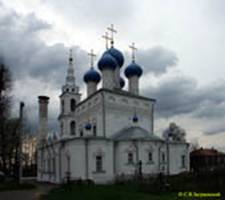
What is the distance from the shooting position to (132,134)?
108 ft

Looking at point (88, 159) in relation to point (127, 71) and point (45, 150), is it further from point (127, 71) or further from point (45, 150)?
point (127, 71)

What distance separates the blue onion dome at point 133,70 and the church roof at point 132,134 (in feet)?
24.9

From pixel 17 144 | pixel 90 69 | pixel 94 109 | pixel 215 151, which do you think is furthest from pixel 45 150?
pixel 215 151

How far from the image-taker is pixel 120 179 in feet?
99.8

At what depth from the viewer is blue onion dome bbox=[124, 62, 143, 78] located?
3972 centimetres

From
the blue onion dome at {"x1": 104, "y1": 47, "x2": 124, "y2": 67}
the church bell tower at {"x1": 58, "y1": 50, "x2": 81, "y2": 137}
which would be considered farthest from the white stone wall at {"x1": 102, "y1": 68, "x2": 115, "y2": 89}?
the church bell tower at {"x1": 58, "y1": 50, "x2": 81, "y2": 137}

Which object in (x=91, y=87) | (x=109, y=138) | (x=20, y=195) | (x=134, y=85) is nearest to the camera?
(x=20, y=195)

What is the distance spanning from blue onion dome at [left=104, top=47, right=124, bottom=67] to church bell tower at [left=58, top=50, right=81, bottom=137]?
7.14m

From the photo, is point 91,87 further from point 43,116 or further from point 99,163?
point 43,116

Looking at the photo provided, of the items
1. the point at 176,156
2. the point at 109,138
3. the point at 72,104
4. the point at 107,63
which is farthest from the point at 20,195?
the point at 72,104

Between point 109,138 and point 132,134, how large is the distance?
2.48 meters

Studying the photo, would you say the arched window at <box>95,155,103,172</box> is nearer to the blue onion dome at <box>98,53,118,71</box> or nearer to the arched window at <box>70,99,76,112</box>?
the blue onion dome at <box>98,53,118,71</box>

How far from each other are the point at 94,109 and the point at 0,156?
10.7 metres

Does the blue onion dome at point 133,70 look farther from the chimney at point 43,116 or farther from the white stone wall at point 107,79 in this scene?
the chimney at point 43,116
